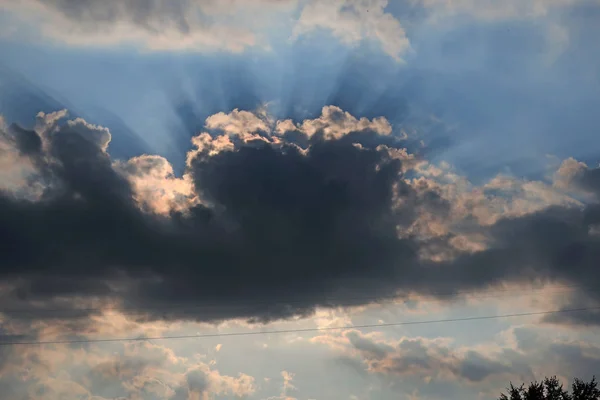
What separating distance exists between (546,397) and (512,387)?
644cm

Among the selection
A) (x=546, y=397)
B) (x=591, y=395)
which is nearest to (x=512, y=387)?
(x=546, y=397)

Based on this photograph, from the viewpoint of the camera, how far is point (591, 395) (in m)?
119

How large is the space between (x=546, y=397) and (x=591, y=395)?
7.81m

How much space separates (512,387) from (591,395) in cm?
1401

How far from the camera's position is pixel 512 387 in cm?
12538

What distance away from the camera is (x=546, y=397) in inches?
4786

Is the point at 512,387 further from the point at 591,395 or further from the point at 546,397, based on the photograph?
the point at 591,395
